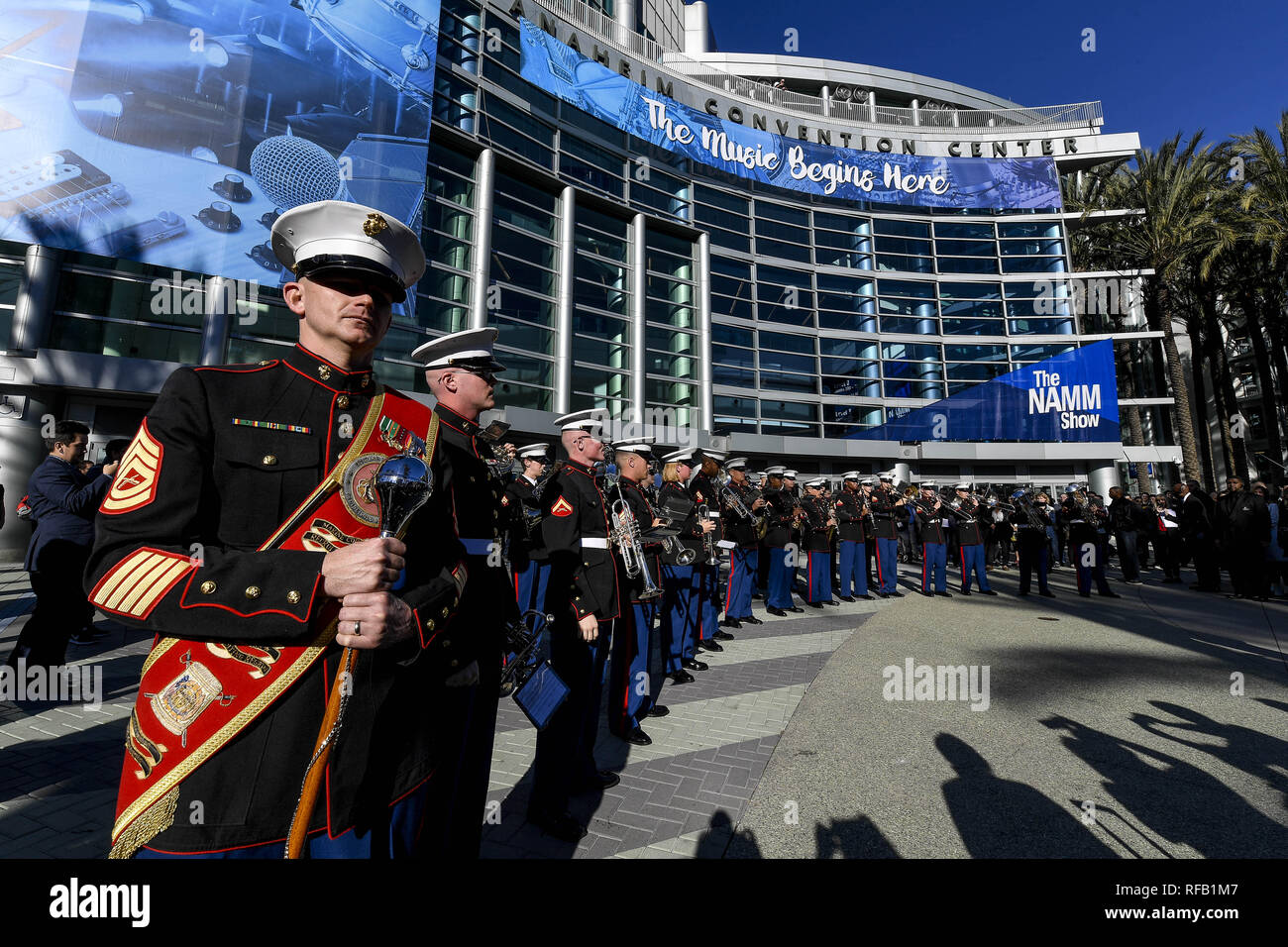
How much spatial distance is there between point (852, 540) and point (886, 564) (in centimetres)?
115

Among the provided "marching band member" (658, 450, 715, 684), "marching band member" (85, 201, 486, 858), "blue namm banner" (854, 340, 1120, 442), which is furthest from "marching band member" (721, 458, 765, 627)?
"blue namm banner" (854, 340, 1120, 442)

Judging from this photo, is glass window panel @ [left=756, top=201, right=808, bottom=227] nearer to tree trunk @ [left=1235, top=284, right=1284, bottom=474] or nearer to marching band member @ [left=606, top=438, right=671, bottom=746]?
tree trunk @ [left=1235, top=284, right=1284, bottom=474]

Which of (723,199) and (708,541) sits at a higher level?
(723,199)

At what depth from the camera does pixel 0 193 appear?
1347cm

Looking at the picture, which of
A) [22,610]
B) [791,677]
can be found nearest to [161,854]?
[791,677]

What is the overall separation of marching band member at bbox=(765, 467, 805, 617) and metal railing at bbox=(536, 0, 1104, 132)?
29.2 meters

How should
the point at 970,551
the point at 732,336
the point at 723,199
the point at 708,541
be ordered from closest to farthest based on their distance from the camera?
the point at 708,541 → the point at 970,551 → the point at 732,336 → the point at 723,199

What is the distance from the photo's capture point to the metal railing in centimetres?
3055

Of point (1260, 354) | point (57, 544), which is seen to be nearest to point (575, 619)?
point (57, 544)

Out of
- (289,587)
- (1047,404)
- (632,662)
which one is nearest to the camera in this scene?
(289,587)

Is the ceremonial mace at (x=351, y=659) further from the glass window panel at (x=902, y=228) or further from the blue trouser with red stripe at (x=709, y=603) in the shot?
the glass window panel at (x=902, y=228)

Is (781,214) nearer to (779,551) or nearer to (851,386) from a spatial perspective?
(851,386)

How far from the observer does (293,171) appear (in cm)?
1716

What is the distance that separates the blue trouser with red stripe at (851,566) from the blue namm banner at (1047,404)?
23435 millimetres
